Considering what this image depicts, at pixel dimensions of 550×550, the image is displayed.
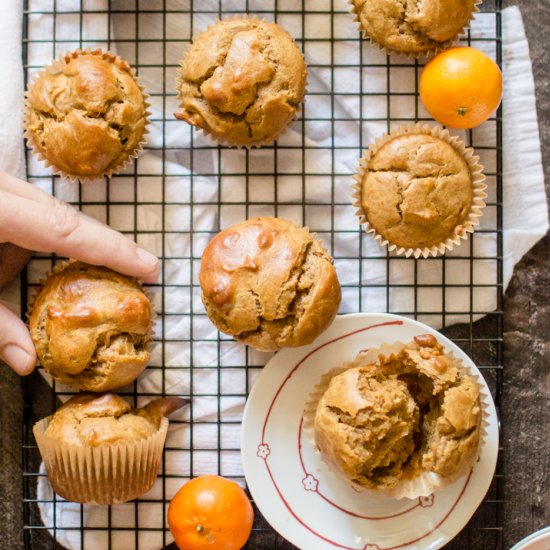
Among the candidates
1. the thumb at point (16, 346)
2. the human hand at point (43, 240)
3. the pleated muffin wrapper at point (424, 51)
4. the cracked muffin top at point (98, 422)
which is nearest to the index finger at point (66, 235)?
the human hand at point (43, 240)

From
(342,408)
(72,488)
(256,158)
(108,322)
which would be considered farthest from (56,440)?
(256,158)

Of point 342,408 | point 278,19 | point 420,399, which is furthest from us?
point 278,19

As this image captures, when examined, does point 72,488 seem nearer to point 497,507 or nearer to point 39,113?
point 39,113

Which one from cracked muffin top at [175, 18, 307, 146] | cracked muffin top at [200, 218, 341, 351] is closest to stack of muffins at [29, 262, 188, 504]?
cracked muffin top at [200, 218, 341, 351]

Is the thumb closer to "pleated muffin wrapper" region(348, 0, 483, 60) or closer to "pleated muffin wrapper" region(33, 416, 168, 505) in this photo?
"pleated muffin wrapper" region(33, 416, 168, 505)

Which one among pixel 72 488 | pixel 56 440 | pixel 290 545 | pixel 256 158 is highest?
pixel 256 158

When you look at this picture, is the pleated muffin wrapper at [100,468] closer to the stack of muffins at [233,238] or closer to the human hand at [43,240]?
the stack of muffins at [233,238]

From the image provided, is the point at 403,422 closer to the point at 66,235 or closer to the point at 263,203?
the point at 263,203

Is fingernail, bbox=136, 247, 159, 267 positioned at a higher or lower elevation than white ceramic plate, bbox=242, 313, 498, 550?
higher

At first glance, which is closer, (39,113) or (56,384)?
(39,113)
